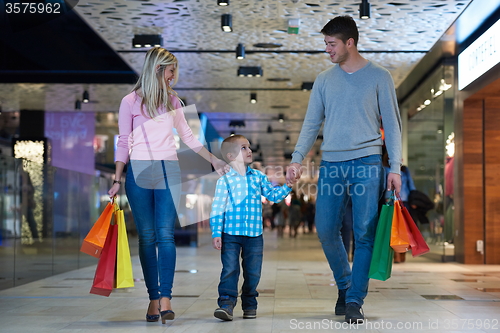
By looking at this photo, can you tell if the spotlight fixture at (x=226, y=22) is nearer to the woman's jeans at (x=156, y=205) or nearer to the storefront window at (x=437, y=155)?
the storefront window at (x=437, y=155)

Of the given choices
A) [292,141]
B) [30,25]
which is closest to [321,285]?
[30,25]

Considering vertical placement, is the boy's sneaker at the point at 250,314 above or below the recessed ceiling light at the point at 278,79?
below

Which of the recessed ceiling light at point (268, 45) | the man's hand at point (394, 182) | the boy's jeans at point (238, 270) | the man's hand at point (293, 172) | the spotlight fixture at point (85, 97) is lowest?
the boy's jeans at point (238, 270)

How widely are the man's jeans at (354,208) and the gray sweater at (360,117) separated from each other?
0.07m

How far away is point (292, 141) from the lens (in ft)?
72.2

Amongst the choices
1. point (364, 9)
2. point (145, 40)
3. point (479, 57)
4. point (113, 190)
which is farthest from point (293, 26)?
point (113, 190)

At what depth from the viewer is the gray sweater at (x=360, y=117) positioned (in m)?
3.69

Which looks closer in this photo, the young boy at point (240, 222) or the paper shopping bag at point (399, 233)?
the paper shopping bag at point (399, 233)

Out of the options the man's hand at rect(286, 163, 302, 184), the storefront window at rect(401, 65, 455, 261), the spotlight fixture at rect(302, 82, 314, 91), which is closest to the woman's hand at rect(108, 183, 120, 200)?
the man's hand at rect(286, 163, 302, 184)

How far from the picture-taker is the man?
365 cm

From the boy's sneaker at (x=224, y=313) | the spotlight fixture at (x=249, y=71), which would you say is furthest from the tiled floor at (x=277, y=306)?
the spotlight fixture at (x=249, y=71)

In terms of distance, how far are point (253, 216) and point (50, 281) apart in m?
3.23

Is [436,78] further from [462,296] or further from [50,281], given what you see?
[50,281]

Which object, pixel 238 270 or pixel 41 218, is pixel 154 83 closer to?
pixel 238 270
